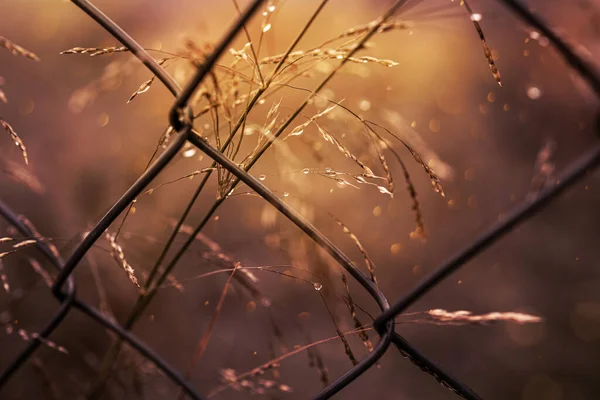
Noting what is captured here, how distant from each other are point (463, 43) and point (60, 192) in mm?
1522

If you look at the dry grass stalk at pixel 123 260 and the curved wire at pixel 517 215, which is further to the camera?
the dry grass stalk at pixel 123 260

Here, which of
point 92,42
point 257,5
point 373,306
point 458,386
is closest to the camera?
point 257,5

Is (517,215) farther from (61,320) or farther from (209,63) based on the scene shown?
Answer: (61,320)

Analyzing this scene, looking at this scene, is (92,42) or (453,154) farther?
(453,154)

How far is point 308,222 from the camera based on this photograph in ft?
1.06

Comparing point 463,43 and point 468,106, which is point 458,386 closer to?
point 468,106

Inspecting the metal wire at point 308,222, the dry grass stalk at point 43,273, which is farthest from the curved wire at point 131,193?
the dry grass stalk at point 43,273

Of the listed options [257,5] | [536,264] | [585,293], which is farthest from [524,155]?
[257,5]

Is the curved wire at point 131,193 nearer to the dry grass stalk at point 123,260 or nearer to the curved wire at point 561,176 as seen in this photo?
the dry grass stalk at point 123,260

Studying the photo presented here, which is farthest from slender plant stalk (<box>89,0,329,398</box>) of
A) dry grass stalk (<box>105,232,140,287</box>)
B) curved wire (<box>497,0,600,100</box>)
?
curved wire (<box>497,0,600,100</box>)

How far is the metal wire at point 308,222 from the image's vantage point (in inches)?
8.4

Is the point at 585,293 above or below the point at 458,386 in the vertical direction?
above

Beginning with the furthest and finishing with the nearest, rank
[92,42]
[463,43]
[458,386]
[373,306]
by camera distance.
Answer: [463,43] < [92,42] < [373,306] < [458,386]

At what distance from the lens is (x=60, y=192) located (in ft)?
4.78
